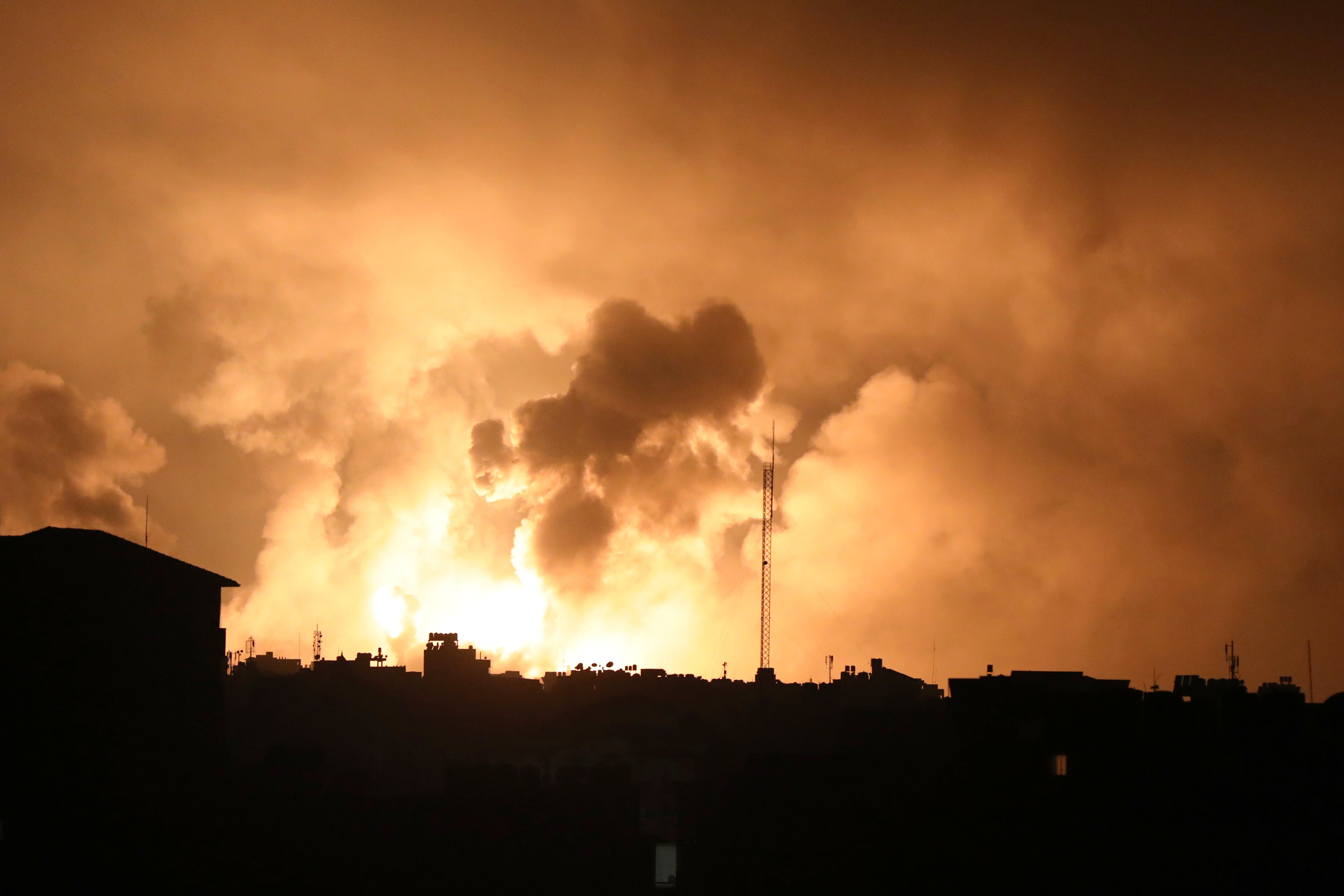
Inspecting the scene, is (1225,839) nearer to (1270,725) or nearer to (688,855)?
(1270,725)

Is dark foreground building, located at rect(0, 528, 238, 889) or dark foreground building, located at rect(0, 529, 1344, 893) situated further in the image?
dark foreground building, located at rect(0, 528, 238, 889)

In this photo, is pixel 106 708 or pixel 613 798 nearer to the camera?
pixel 613 798

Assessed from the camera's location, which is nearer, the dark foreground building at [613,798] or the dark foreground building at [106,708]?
the dark foreground building at [613,798]

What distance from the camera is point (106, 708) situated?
1610 inches

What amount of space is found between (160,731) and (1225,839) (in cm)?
3194

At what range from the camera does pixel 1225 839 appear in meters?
34.8

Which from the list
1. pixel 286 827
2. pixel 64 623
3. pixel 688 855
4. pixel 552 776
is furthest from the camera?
pixel 552 776

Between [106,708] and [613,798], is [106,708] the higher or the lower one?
the higher one

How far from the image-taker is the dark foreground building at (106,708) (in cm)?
3647

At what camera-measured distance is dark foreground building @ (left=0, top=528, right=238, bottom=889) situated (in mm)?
36469

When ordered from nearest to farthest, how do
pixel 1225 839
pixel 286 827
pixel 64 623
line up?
pixel 1225 839
pixel 286 827
pixel 64 623

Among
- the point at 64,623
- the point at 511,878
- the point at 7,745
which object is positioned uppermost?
the point at 64,623

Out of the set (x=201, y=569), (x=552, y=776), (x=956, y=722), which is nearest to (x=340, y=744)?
(x=552, y=776)

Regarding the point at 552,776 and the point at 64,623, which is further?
the point at 552,776
